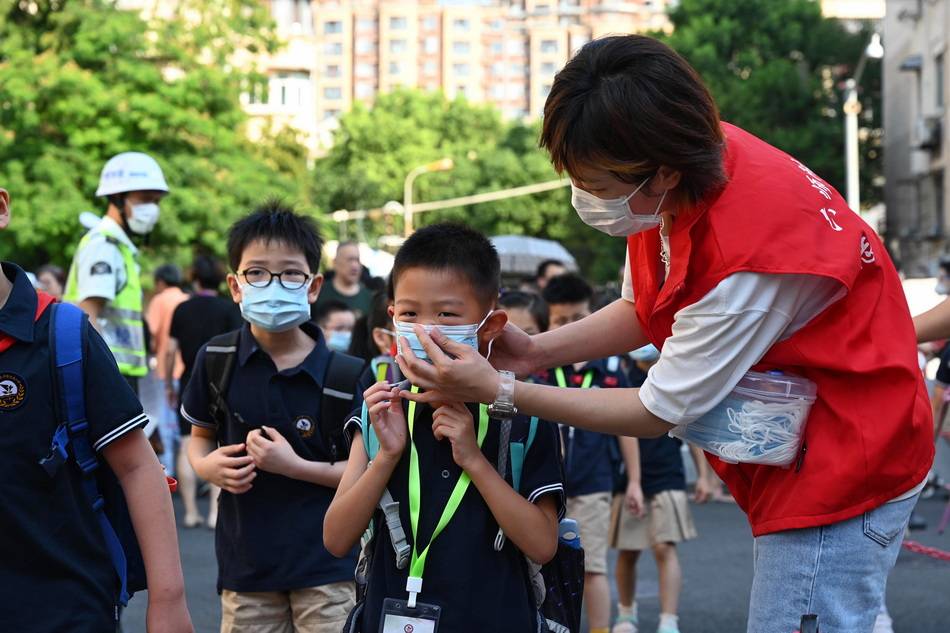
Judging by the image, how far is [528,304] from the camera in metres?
7.16

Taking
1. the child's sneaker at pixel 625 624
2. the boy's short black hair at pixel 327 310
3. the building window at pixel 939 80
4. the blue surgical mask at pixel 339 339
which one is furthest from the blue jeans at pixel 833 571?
the building window at pixel 939 80

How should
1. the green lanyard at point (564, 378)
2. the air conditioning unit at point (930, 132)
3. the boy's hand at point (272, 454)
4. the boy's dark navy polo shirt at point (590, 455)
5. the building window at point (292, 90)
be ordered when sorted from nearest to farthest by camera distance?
the boy's hand at point (272, 454) < the green lanyard at point (564, 378) < the boy's dark navy polo shirt at point (590, 455) < the air conditioning unit at point (930, 132) < the building window at point (292, 90)

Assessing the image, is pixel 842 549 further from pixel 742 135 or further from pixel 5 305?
pixel 5 305

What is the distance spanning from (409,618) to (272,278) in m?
1.80

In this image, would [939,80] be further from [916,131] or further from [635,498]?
[635,498]

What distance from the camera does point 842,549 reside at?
2.98m

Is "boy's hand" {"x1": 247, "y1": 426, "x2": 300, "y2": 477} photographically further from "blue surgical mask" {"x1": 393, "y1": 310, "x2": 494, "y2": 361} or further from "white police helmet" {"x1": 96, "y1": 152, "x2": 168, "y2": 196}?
"white police helmet" {"x1": 96, "y1": 152, "x2": 168, "y2": 196}

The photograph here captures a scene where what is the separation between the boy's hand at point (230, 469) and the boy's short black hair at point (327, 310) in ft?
17.0

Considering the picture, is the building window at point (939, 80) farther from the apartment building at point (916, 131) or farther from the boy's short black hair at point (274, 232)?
the boy's short black hair at point (274, 232)

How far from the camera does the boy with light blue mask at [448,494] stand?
3.29m

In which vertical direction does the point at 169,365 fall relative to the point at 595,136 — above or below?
below

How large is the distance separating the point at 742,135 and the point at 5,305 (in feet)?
5.40

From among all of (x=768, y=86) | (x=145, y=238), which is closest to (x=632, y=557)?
(x=145, y=238)

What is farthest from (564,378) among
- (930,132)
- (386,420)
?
(930,132)
